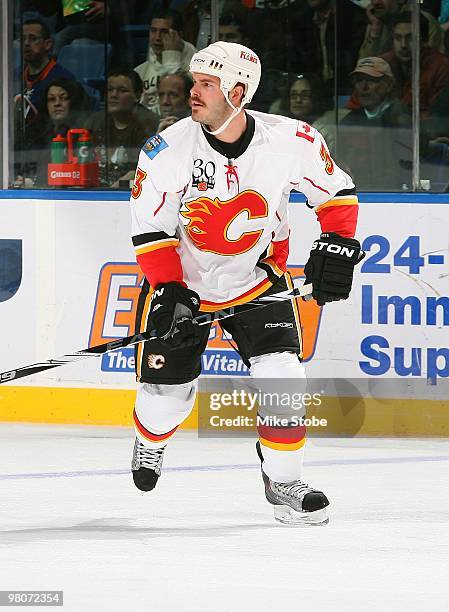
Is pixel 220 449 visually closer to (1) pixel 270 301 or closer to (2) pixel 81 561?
(1) pixel 270 301

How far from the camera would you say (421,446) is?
515 centimetres

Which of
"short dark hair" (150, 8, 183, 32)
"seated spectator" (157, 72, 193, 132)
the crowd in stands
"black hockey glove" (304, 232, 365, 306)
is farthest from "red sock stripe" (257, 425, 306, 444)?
"short dark hair" (150, 8, 183, 32)

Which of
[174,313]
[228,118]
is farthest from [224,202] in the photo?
[174,313]

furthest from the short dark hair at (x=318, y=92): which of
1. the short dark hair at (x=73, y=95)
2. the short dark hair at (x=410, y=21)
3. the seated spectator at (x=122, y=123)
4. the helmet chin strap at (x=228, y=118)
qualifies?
the helmet chin strap at (x=228, y=118)

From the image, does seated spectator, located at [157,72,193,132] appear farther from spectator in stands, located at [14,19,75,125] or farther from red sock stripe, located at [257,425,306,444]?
red sock stripe, located at [257,425,306,444]

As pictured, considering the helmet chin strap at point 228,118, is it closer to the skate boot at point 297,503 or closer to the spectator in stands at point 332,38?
the skate boot at point 297,503

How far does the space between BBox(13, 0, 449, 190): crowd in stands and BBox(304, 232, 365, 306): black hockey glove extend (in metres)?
1.75

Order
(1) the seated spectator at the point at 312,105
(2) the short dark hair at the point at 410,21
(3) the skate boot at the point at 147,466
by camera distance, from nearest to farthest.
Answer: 1. (3) the skate boot at the point at 147,466
2. (2) the short dark hair at the point at 410,21
3. (1) the seated spectator at the point at 312,105

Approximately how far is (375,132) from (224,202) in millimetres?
1955

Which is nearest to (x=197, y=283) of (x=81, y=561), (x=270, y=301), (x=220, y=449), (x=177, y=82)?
(x=270, y=301)

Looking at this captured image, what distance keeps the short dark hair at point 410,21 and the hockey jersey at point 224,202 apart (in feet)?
5.78

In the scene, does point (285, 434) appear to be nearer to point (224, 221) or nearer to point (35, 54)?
point (224, 221)

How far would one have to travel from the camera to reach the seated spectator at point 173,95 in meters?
5.89

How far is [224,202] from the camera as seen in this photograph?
12.7ft
